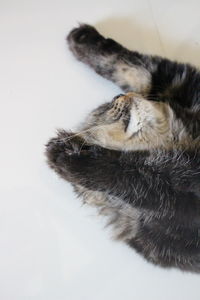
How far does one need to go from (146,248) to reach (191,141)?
354mm

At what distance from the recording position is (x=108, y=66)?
1437 mm

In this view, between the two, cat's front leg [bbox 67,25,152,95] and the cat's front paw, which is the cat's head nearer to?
cat's front leg [bbox 67,25,152,95]

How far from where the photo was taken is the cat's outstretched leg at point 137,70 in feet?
4.62

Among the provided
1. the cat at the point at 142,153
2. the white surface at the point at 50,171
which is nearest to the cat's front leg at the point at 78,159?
the cat at the point at 142,153

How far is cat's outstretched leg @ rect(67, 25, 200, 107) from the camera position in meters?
1.41

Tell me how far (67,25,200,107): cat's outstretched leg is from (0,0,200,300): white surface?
0.06 meters

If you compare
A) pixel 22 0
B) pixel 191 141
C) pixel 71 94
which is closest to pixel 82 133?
pixel 71 94

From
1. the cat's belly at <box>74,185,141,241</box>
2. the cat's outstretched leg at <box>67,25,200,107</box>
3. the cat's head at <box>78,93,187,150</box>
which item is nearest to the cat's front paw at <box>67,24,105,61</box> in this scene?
the cat's outstretched leg at <box>67,25,200,107</box>

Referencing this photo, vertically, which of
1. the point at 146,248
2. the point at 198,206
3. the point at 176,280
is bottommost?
the point at 176,280

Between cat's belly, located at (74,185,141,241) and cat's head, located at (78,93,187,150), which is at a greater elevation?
cat's head, located at (78,93,187,150)

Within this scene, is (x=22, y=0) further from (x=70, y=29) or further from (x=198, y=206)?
(x=198, y=206)

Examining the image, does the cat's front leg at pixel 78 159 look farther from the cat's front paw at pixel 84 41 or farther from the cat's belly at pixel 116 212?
the cat's front paw at pixel 84 41

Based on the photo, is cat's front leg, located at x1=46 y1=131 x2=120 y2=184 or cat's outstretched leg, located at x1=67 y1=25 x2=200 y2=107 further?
cat's outstretched leg, located at x1=67 y1=25 x2=200 y2=107

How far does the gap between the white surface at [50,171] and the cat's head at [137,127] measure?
16 cm
